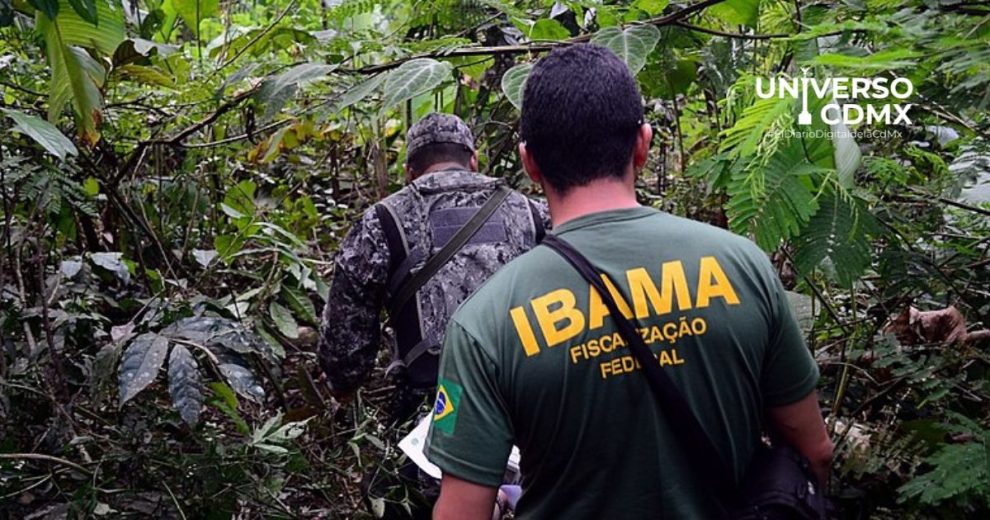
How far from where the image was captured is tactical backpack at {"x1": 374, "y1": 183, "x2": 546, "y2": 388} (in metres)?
3.08

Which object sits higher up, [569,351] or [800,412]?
[569,351]

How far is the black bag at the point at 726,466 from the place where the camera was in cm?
162

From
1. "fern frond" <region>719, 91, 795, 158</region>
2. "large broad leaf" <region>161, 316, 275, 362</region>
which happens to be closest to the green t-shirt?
"fern frond" <region>719, 91, 795, 158</region>

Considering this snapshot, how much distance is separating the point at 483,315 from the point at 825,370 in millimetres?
2141

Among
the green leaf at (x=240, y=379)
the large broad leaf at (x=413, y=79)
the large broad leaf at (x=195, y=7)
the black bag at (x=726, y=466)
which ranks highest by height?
the large broad leaf at (x=413, y=79)

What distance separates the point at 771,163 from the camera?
80.1 inches

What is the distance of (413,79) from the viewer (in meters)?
2.47

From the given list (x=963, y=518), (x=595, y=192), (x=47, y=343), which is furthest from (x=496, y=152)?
(x=595, y=192)

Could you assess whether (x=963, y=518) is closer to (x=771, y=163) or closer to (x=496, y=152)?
(x=771, y=163)

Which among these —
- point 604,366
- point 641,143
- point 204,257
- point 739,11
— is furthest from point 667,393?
point 204,257

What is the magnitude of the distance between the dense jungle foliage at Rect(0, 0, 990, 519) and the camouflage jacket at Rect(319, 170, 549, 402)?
294 millimetres

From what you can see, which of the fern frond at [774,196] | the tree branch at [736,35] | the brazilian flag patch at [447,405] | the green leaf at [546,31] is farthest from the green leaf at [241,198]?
the brazilian flag patch at [447,405]

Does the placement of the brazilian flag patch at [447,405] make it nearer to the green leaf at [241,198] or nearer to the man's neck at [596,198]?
the man's neck at [596,198]

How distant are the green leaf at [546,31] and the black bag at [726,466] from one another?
4.27ft
